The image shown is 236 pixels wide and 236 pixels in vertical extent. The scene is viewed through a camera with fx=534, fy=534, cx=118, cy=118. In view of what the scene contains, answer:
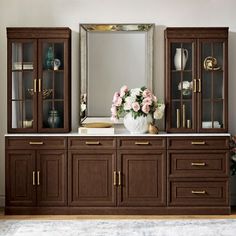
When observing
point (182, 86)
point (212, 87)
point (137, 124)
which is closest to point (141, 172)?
point (137, 124)

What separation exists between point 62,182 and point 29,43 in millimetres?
1453

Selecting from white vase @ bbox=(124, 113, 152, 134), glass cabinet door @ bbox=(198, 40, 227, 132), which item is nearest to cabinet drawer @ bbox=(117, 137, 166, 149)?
white vase @ bbox=(124, 113, 152, 134)

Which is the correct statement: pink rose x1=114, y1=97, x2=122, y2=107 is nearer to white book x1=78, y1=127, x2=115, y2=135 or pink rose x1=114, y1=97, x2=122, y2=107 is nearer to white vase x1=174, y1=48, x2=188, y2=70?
white book x1=78, y1=127, x2=115, y2=135

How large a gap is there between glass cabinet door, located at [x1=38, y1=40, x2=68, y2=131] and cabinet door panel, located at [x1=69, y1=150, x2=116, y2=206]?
42cm

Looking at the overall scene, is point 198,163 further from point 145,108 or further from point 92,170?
point 92,170

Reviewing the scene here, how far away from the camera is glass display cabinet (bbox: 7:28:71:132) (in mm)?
5430

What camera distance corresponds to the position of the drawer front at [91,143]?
533cm

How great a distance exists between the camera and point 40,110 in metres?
5.45

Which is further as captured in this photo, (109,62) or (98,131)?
(109,62)

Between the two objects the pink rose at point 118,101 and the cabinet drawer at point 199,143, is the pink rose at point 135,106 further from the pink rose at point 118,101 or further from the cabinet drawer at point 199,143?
the cabinet drawer at point 199,143

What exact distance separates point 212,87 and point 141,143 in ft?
3.07

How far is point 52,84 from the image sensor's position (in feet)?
18.0

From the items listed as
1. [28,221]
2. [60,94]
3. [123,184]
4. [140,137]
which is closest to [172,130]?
[140,137]

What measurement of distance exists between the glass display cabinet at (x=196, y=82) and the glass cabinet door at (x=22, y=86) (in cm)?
137
